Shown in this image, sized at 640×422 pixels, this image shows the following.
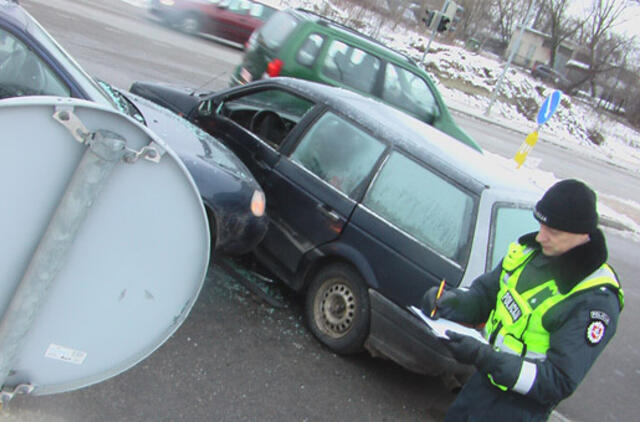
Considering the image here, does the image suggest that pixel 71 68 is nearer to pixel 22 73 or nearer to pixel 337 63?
pixel 22 73

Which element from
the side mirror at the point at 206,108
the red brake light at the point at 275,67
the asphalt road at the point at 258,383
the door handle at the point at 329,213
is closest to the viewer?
the asphalt road at the point at 258,383

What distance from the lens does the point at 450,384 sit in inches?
163

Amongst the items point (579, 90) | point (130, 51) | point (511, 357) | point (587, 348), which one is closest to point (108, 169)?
point (511, 357)

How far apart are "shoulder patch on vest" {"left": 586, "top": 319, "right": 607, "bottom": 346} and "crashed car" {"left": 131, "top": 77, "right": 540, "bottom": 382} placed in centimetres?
147

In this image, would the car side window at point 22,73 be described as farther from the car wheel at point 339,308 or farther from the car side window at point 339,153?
the car wheel at point 339,308

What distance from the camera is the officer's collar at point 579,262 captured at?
2180mm

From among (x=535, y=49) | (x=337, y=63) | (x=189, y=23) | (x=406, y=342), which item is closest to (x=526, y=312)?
(x=406, y=342)

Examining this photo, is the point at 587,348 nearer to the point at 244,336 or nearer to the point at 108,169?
the point at 108,169

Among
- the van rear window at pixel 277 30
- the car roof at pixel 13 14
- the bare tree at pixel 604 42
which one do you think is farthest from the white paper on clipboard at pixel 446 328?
the bare tree at pixel 604 42

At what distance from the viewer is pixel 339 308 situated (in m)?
4.18

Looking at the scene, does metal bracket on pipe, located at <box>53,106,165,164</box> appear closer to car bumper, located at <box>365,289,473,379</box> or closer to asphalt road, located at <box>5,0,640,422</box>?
asphalt road, located at <box>5,0,640,422</box>

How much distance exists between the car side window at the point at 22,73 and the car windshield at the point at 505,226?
113 inches

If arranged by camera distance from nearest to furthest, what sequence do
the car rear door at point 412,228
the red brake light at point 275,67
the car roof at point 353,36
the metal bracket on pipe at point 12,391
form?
1. the metal bracket on pipe at point 12,391
2. the car rear door at point 412,228
3. the red brake light at point 275,67
4. the car roof at point 353,36

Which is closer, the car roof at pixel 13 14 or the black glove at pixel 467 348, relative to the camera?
the black glove at pixel 467 348
